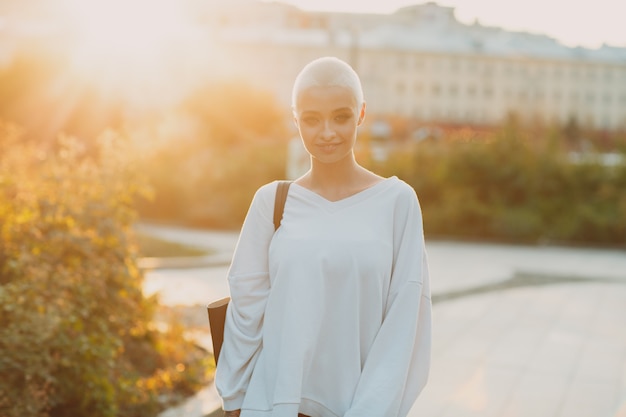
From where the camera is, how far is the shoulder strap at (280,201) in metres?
2.60

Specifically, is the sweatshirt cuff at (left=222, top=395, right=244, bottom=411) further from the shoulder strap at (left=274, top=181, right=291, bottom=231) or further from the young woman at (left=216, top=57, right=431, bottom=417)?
the shoulder strap at (left=274, top=181, right=291, bottom=231)

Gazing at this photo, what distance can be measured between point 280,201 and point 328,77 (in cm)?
42

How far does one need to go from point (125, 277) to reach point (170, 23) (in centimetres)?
6750

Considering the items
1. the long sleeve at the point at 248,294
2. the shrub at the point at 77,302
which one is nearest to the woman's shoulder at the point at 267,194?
the long sleeve at the point at 248,294

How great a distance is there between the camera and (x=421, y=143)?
70.1ft

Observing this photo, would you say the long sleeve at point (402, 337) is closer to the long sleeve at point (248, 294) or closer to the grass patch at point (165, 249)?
the long sleeve at point (248, 294)

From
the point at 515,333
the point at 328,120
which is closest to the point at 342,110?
the point at 328,120

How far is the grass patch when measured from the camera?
48.0 feet

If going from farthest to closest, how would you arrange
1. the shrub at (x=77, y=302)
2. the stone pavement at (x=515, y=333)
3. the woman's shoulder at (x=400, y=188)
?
the stone pavement at (x=515, y=333)
the shrub at (x=77, y=302)
the woman's shoulder at (x=400, y=188)

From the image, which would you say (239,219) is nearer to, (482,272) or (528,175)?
(528,175)

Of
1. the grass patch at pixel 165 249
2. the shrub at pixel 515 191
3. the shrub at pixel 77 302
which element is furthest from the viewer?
the shrub at pixel 515 191

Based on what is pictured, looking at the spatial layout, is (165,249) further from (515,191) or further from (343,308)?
(343,308)

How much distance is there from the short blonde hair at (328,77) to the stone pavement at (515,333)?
8.81 feet

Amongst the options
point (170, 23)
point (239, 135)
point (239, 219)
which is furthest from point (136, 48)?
point (170, 23)
